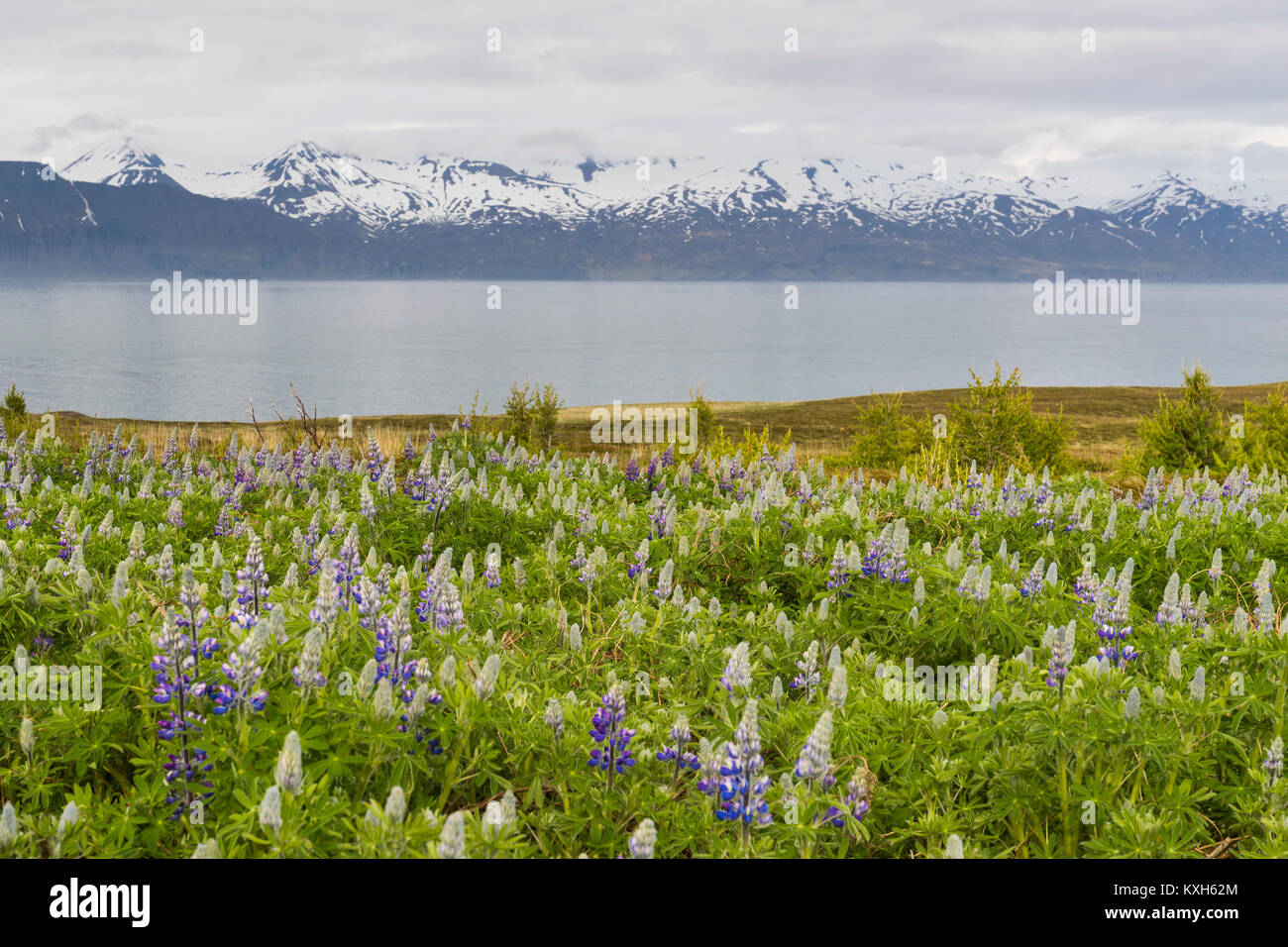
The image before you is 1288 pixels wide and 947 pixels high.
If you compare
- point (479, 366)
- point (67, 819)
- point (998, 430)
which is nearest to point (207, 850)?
point (67, 819)

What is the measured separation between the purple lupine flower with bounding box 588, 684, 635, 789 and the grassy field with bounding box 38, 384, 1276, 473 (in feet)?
85.7

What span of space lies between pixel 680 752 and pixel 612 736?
389 mm

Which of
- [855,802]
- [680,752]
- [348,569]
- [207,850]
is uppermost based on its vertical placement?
[348,569]

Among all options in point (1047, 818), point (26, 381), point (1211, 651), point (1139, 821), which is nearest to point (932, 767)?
point (1047, 818)

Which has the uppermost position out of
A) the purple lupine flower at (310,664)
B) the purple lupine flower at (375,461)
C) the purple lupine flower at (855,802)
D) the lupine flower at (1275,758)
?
the purple lupine flower at (375,461)

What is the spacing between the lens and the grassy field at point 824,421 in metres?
39.5

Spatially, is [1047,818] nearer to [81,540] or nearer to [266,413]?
[81,540]

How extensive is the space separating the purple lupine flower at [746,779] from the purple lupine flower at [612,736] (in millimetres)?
544

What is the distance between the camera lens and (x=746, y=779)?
11.3 feet

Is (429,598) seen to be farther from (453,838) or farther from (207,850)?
(453,838)

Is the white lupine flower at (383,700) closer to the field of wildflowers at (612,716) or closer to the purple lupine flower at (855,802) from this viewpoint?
the field of wildflowers at (612,716)

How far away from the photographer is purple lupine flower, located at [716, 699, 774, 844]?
3410mm

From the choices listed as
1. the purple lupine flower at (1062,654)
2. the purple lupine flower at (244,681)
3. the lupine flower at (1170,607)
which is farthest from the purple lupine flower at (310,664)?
the lupine flower at (1170,607)

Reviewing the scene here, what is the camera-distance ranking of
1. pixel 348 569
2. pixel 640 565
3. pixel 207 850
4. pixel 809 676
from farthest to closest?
pixel 640 565 < pixel 348 569 < pixel 809 676 < pixel 207 850
